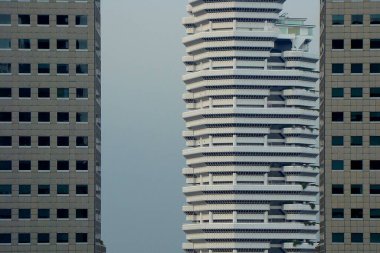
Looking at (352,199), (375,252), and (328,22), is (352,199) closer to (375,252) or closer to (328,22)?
(375,252)

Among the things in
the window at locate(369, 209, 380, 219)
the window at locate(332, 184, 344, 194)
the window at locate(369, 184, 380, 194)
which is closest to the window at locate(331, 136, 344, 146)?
the window at locate(332, 184, 344, 194)

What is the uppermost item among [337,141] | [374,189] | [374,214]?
[337,141]

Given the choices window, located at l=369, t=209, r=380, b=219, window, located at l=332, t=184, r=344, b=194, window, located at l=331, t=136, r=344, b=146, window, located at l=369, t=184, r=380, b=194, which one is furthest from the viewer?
window, located at l=331, t=136, r=344, b=146

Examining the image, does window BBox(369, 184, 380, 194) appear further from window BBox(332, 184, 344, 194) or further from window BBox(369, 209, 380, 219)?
window BBox(332, 184, 344, 194)

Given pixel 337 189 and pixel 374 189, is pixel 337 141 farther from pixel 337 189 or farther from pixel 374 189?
pixel 374 189

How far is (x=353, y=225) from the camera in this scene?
649 ft

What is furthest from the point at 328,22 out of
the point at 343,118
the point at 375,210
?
the point at 375,210

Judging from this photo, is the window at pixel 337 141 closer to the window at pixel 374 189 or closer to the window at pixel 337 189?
the window at pixel 337 189

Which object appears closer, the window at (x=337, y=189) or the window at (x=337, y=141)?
the window at (x=337, y=189)

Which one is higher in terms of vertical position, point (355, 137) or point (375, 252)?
point (355, 137)

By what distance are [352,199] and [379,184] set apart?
4.07 m

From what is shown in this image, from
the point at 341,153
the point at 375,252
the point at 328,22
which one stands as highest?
the point at 328,22

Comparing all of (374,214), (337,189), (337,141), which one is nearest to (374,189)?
(374,214)

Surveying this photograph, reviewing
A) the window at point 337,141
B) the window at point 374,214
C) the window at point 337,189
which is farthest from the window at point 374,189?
the window at point 337,141
